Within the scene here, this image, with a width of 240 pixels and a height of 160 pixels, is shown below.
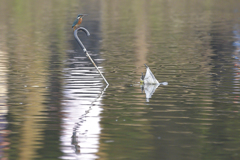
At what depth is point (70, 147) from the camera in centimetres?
1066

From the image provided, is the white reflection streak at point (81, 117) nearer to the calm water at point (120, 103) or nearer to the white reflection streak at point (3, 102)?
the calm water at point (120, 103)

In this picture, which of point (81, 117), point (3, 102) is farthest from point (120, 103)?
point (3, 102)

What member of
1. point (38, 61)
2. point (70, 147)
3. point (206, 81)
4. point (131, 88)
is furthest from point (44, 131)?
point (38, 61)

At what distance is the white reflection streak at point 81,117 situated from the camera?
34.5ft

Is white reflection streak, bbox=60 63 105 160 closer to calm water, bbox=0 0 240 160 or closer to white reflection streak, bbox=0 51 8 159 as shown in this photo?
calm water, bbox=0 0 240 160

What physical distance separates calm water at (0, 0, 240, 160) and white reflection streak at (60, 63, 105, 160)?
0.07ft

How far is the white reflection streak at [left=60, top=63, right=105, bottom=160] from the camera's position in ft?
34.5

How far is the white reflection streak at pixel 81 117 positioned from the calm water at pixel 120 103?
0.8 inches

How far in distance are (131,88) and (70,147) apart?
7435 millimetres

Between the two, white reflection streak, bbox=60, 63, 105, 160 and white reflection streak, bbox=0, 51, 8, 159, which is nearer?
white reflection streak, bbox=60, 63, 105, 160

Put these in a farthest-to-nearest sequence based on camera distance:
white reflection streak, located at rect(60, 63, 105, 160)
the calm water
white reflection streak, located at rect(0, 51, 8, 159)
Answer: white reflection streak, located at rect(0, 51, 8, 159) < the calm water < white reflection streak, located at rect(60, 63, 105, 160)

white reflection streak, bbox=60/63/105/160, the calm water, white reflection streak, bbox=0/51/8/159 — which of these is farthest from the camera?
white reflection streak, bbox=0/51/8/159

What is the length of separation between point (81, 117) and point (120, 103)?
Result: 6.82 feet

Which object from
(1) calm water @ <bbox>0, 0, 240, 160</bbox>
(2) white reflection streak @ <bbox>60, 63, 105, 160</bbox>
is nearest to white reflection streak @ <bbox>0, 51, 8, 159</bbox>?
(1) calm water @ <bbox>0, 0, 240, 160</bbox>
